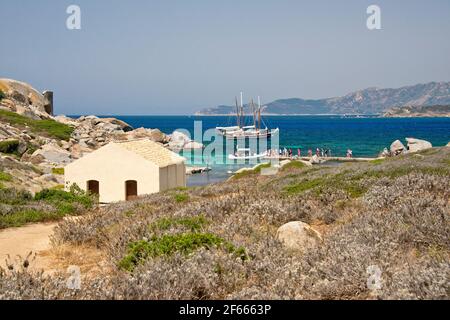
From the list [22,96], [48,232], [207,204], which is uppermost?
[22,96]

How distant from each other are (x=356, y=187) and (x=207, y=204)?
4.64m

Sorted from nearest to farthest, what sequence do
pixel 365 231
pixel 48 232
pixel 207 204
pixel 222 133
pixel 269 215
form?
pixel 365 231, pixel 269 215, pixel 207 204, pixel 48 232, pixel 222 133

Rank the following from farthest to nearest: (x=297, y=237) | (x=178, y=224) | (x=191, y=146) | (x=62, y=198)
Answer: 1. (x=191, y=146)
2. (x=62, y=198)
3. (x=178, y=224)
4. (x=297, y=237)

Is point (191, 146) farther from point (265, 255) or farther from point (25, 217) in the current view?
point (265, 255)

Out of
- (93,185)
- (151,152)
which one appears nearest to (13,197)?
(93,185)

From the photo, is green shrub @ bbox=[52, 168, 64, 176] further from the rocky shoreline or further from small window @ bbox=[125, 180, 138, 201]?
small window @ bbox=[125, 180, 138, 201]

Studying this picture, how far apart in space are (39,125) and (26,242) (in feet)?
224

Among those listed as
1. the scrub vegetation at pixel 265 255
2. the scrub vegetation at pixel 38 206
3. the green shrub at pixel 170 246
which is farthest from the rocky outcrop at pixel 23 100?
the green shrub at pixel 170 246

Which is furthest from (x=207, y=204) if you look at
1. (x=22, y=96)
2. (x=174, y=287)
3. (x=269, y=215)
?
(x=22, y=96)

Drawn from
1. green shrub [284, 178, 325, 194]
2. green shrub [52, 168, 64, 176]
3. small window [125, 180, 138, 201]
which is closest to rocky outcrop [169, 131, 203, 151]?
green shrub [52, 168, 64, 176]

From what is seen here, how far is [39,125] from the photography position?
76.2 meters
